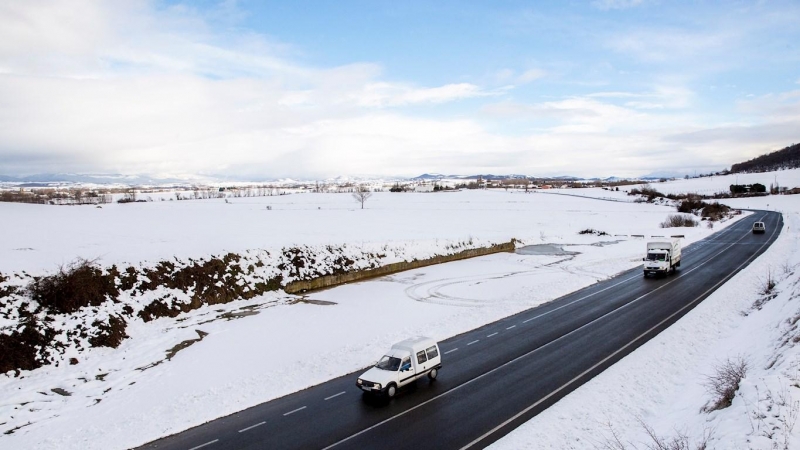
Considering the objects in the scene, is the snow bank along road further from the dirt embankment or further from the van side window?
the dirt embankment

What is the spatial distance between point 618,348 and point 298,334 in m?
17.2

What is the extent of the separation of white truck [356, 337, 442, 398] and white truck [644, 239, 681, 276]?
93.0ft

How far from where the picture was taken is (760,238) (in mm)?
61406

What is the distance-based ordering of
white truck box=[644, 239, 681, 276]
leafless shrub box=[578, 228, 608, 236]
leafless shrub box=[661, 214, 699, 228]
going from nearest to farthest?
white truck box=[644, 239, 681, 276], leafless shrub box=[578, 228, 608, 236], leafless shrub box=[661, 214, 699, 228]

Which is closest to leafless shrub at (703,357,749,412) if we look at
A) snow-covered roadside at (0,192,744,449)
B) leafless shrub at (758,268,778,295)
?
snow-covered roadside at (0,192,744,449)

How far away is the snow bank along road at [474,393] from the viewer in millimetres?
14703

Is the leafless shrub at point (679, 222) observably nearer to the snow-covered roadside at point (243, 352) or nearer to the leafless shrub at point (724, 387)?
the snow-covered roadside at point (243, 352)

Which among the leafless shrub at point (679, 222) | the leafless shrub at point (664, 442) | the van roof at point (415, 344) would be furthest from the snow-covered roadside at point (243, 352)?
the leafless shrub at point (679, 222)

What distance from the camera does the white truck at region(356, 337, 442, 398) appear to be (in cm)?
1727

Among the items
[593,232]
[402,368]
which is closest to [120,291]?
[402,368]

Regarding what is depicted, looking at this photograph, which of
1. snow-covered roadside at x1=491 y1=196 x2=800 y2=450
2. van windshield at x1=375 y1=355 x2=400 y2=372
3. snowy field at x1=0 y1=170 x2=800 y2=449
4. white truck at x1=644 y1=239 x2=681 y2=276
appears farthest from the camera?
white truck at x1=644 y1=239 x2=681 y2=276

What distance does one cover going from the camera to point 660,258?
3903 cm

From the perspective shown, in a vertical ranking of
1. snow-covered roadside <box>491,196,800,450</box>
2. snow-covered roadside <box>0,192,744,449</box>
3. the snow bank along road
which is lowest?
snow-covered roadside <box>0,192,744,449</box>

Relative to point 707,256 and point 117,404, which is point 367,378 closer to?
point 117,404
